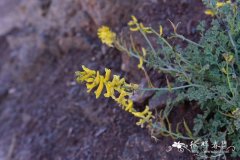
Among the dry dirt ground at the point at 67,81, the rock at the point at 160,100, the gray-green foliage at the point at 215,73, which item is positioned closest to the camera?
the gray-green foliage at the point at 215,73

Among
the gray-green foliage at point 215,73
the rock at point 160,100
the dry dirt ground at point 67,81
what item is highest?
the gray-green foliage at point 215,73

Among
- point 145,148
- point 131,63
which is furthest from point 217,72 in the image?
point 131,63

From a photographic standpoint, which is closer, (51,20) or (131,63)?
(131,63)

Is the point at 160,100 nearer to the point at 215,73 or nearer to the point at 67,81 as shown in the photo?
the point at 215,73

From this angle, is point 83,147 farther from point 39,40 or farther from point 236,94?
point 39,40

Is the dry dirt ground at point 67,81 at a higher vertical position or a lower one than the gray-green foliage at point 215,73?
lower

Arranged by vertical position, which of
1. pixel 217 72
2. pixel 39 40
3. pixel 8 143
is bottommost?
pixel 8 143
